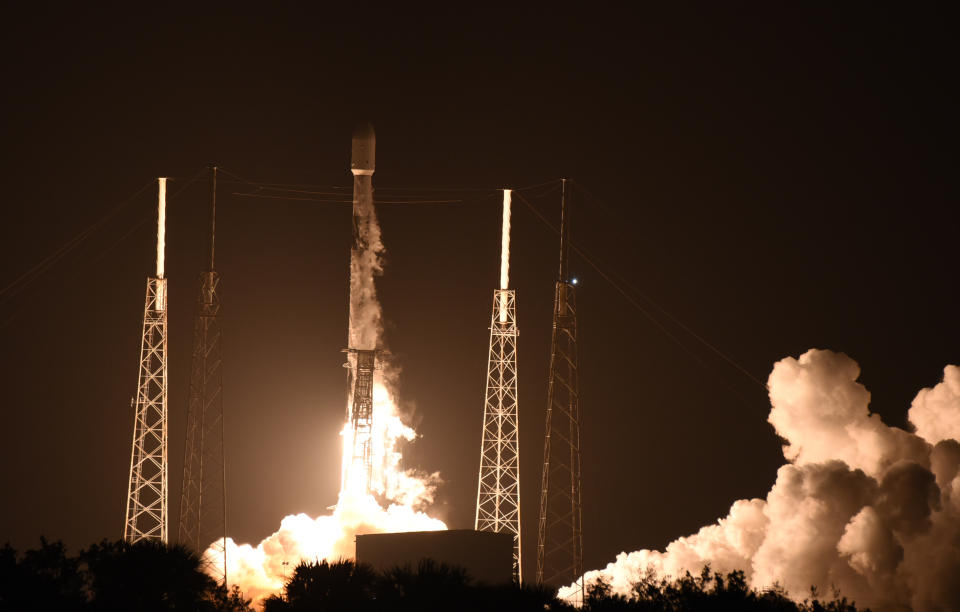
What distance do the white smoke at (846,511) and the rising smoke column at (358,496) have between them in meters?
7.76

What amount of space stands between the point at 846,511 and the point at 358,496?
1726cm

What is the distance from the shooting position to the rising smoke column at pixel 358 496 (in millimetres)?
56438

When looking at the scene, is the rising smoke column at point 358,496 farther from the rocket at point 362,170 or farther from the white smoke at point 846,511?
the white smoke at point 846,511

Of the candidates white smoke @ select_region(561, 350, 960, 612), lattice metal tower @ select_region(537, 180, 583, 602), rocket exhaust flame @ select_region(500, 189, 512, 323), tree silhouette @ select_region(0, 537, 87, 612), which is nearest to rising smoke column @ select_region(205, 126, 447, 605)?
rocket exhaust flame @ select_region(500, 189, 512, 323)

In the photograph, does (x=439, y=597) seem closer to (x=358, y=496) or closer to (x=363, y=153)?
(x=358, y=496)

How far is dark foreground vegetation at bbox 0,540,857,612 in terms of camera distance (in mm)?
30750

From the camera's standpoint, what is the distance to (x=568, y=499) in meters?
71.7

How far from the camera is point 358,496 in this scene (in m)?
57.1

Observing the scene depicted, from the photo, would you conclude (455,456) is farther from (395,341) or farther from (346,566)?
(346,566)

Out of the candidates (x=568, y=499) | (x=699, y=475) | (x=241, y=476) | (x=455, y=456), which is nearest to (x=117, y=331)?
(x=241, y=476)

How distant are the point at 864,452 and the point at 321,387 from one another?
23760 millimetres

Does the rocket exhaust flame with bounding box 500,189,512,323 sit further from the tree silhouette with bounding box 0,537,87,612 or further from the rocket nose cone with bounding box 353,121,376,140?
the tree silhouette with bounding box 0,537,87,612

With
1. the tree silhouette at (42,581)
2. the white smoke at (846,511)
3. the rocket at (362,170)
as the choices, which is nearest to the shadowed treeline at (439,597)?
the tree silhouette at (42,581)

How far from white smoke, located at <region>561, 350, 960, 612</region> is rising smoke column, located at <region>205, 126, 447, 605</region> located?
776 cm
